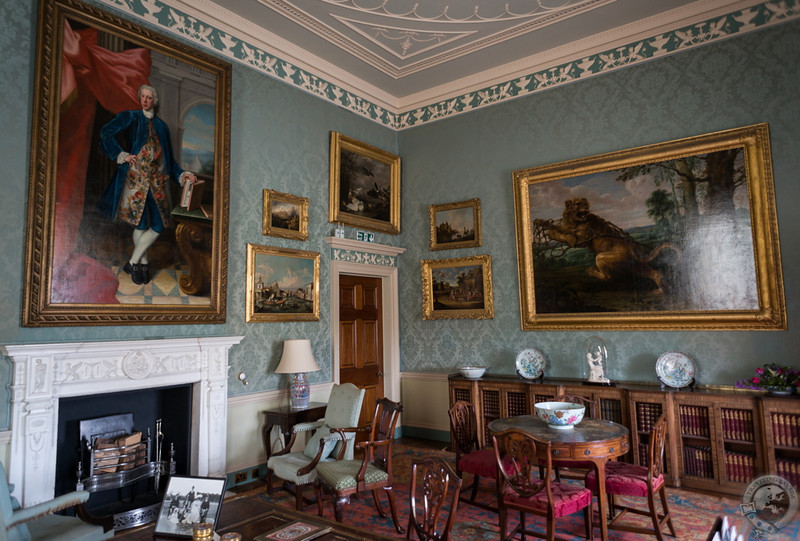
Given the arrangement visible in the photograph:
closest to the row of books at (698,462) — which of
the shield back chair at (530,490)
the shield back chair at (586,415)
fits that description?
the shield back chair at (586,415)

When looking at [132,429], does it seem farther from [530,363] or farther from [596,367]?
[596,367]

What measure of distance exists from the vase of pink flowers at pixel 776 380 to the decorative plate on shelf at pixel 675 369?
22.6 inches

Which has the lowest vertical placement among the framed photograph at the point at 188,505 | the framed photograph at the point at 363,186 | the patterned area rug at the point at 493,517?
the patterned area rug at the point at 493,517

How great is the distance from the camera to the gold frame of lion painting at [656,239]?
552cm

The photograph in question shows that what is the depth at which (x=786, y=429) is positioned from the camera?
489 cm

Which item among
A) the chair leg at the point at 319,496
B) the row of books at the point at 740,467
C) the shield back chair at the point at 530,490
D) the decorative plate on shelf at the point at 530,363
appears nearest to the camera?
the shield back chair at the point at 530,490

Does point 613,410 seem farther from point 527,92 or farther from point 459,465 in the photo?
point 527,92

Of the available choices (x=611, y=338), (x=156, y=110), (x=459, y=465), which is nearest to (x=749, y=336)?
(x=611, y=338)

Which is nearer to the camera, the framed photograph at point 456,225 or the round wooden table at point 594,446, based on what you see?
the round wooden table at point 594,446

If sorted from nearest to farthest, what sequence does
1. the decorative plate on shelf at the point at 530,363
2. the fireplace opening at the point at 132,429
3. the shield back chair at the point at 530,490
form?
the shield back chair at the point at 530,490
the fireplace opening at the point at 132,429
the decorative plate on shelf at the point at 530,363

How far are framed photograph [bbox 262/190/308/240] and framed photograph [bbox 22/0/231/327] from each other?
629 mm

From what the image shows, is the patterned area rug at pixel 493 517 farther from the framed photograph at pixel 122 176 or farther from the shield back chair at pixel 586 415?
the framed photograph at pixel 122 176

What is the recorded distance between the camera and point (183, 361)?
5090mm

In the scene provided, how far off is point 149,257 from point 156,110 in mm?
1518
